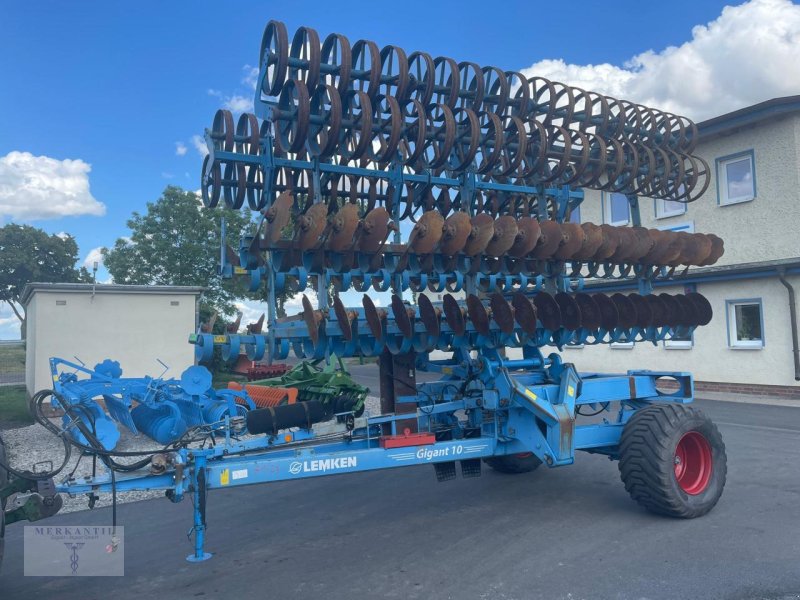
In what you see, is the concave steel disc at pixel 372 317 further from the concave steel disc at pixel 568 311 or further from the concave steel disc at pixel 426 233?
the concave steel disc at pixel 568 311

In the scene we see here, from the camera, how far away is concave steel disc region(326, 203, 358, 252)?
16.2 ft

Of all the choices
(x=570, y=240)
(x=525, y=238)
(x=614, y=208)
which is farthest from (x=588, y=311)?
(x=614, y=208)

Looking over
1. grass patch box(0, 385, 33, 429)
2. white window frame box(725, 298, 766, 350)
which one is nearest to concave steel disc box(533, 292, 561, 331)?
→ white window frame box(725, 298, 766, 350)

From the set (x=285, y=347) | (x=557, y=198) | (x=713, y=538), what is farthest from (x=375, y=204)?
(x=713, y=538)

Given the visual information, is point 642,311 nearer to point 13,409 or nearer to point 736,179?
point 736,179

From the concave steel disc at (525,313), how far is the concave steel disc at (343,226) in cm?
193

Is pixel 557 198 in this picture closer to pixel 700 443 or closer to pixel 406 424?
pixel 700 443

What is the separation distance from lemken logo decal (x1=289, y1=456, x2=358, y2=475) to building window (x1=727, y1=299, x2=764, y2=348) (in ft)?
45.4

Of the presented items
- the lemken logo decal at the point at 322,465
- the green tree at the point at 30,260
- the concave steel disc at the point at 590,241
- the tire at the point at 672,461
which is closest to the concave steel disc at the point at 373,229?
the lemken logo decal at the point at 322,465

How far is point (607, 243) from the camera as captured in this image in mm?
6340

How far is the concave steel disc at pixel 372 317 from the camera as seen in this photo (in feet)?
17.7

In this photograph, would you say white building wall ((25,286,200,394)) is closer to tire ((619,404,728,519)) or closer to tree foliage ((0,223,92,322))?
tire ((619,404,728,519))

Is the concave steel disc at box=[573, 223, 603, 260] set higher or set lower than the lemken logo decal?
higher

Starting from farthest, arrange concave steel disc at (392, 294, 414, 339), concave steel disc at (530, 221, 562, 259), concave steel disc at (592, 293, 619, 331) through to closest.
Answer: concave steel disc at (592, 293, 619, 331)
concave steel disc at (530, 221, 562, 259)
concave steel disc at (392, 294, 414, 339)
